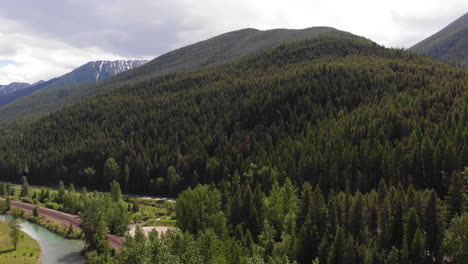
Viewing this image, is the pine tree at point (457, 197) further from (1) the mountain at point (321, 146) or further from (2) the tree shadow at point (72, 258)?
(2) the tree shadow at point (72, 258)

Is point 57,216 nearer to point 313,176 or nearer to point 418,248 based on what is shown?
point 313,176

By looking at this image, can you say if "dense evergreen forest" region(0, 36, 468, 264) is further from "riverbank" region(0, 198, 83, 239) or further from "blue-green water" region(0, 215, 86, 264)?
"riverbank" region(0, 198, 83, 239)

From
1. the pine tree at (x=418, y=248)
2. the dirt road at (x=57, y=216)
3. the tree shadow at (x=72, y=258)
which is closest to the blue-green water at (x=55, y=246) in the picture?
the tree shadow at (x=72, y=258)

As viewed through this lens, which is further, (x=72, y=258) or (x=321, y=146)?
(x=321, y=146)

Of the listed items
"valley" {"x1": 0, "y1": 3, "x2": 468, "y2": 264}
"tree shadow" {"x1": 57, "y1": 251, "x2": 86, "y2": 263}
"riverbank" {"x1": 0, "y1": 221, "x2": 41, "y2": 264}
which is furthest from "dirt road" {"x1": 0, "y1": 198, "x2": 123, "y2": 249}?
"riverbank" {"x1": 0, "y1": 221, "x2": 41, "y2": 264}

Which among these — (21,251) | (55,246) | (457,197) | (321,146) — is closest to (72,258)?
(55,246)

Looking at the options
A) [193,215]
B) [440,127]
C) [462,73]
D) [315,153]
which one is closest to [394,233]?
[193,215]
